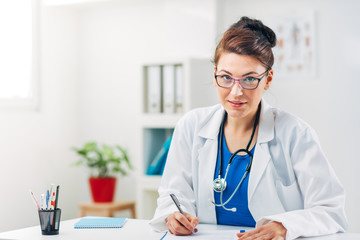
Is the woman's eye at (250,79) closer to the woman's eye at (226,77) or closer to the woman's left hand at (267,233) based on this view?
the woman's eye at (226,77)

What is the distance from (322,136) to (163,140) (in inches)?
47.4

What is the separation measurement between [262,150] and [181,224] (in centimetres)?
41

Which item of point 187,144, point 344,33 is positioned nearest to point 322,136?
point 344,33

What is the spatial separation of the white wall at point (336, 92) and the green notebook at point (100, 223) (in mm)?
2126

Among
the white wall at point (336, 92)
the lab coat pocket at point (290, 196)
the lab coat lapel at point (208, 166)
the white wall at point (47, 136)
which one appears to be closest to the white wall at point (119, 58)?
the white wall at point (47, 136)

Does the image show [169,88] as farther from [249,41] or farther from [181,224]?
[181,224]

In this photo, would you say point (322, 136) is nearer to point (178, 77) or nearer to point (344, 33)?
point (344, 33)

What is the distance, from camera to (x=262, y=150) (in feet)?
6.37

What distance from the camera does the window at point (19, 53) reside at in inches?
162

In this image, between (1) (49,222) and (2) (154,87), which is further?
(2) (154,87)

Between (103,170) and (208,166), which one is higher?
(208,166)

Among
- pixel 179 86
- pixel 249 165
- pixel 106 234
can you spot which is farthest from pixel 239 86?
pixel 179 86

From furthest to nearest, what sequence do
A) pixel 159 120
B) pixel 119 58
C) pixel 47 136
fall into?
1. pixel 119 58
2. pixel 47 136
3. pixel 159 120

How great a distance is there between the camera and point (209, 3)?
3.96 metres
